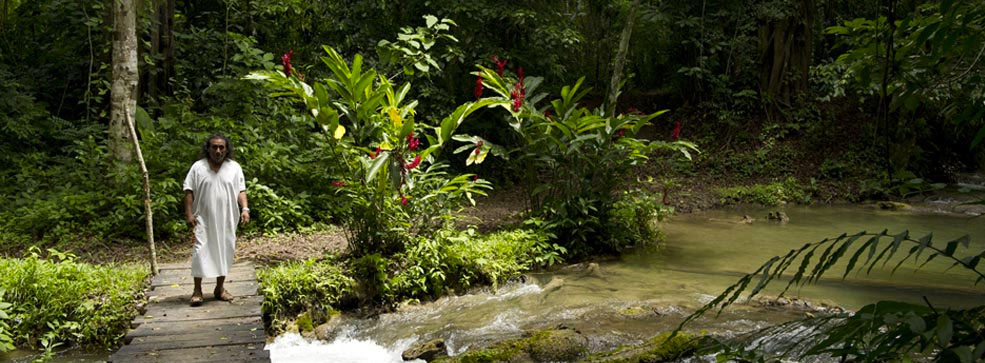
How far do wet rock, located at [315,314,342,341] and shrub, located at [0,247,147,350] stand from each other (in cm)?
157

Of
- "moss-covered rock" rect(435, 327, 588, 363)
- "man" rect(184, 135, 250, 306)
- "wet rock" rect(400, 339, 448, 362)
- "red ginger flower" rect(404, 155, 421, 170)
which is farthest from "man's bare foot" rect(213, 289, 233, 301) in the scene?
"red ginger flower" rect(404, 155, 421, 170)

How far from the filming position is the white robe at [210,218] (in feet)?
19.5

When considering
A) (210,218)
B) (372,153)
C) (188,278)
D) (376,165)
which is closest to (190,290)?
(188,278)

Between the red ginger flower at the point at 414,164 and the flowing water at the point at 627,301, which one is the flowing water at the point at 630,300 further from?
the red ginger flower at the point at 414,164

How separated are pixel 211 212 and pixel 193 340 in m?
1.22

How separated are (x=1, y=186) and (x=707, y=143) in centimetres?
1447

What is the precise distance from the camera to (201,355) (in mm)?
4820

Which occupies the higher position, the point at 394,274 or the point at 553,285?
the point at 394,274

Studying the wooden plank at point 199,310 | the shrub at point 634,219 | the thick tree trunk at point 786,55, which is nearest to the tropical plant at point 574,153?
the shrub at point 634,219

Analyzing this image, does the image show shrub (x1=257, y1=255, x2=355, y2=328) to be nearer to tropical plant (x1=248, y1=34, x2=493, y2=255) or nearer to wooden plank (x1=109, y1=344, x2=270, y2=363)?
tropical plant (x1=248, y1=34, x2=493, y2=255)

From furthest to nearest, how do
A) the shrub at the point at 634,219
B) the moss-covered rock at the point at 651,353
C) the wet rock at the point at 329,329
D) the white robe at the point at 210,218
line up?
the shrub at the point at 634,219, the wet rock at the point at 329,329, the white robe at the point at 210,218, the moss-covered rock at the point at 651,353

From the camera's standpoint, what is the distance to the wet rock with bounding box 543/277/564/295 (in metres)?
8.17

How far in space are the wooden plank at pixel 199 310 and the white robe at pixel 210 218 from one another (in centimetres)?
26

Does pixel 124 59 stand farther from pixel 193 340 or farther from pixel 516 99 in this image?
pixel 193 340
